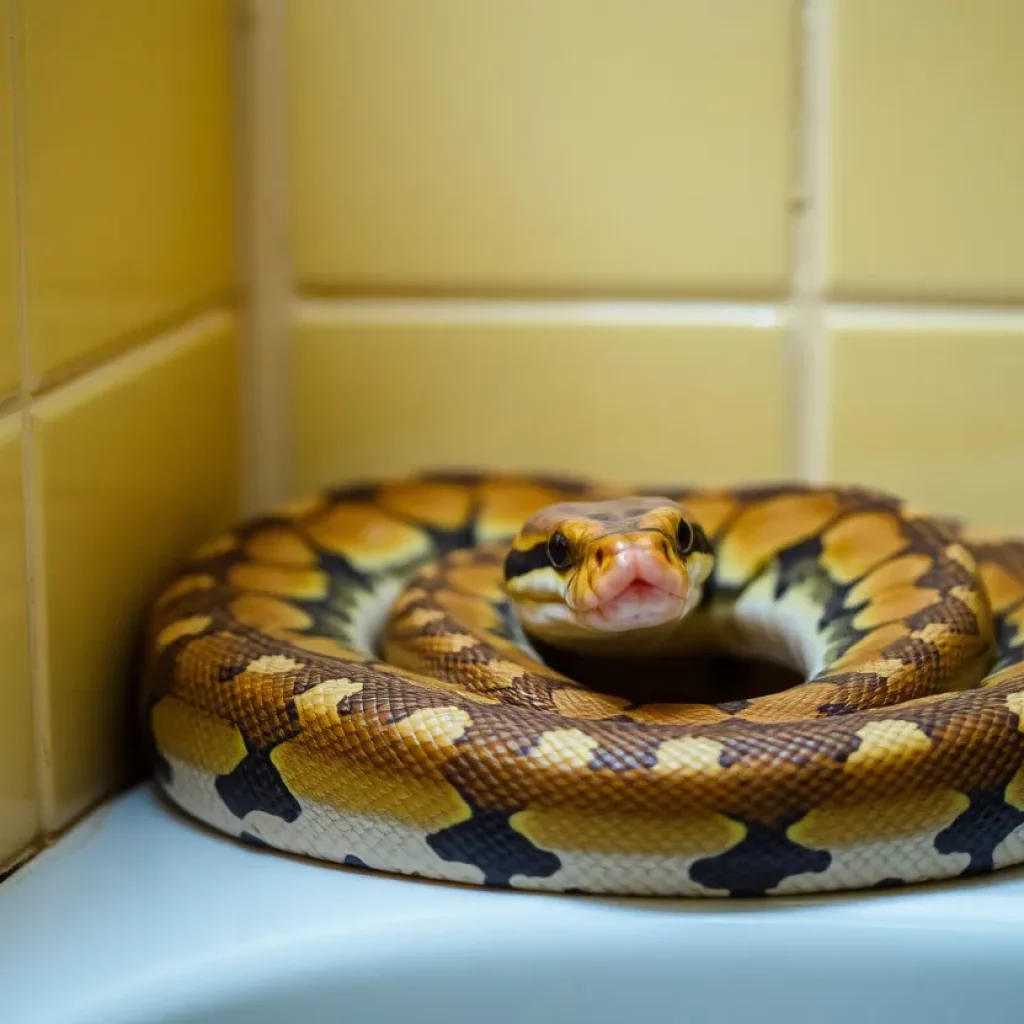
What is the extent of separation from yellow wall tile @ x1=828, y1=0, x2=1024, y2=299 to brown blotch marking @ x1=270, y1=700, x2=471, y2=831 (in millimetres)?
837

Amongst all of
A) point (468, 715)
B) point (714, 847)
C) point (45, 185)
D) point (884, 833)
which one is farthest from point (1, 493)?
point (884, 833)

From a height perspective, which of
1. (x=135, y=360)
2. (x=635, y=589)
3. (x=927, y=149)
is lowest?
(x=635, y=589)

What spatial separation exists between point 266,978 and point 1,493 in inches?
16.7

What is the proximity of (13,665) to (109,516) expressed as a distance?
0.22 metres

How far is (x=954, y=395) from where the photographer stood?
1.58 meters

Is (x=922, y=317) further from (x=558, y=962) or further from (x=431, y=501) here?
(x=558, y=962)

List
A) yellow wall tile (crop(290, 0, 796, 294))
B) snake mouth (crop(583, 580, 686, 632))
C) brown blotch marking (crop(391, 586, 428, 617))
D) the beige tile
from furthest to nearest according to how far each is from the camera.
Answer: yellow wall tile (crop(290, 0, 796, 294))
brown blotch marking (crop(391, 586, 428, 617))
snake mouth (crop(583, 580, 686, 632))
the beige tile

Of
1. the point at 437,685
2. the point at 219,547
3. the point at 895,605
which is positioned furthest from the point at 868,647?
the point at 219,547

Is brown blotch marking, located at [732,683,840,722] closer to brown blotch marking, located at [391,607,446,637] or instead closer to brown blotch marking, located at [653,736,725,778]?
brown blotch marking, located at [653,736,725,778]

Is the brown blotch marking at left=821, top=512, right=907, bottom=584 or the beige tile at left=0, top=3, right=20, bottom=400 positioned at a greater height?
the beige tile at left=0, top=3, right=20, bottom=400

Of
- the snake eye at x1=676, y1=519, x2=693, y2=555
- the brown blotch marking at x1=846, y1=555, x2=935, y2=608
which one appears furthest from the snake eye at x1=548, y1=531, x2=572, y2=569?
the brown blotch marking at x1=846, y1=555, x2=935, y2=608

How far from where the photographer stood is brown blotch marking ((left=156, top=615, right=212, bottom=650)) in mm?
1217

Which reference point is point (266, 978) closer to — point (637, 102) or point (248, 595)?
point (248, 595)

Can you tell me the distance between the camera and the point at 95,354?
1.22 meters
